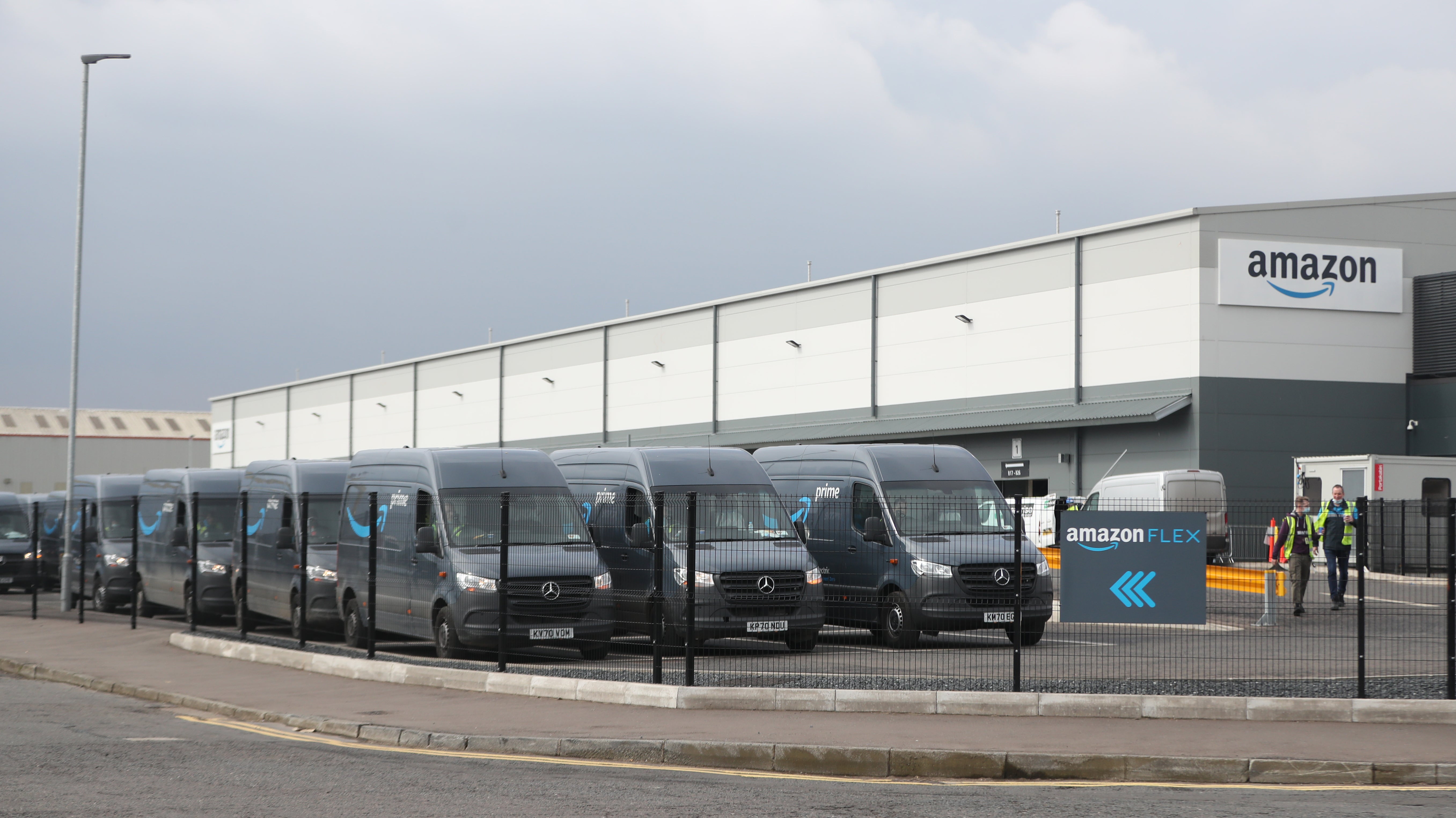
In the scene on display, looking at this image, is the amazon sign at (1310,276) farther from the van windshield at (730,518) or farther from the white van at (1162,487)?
the van windshield at (730,518)

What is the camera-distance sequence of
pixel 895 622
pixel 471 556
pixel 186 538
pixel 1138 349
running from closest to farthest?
1. pixel 471 556
2. pixel 895 622
3. pixel 186 538
4. pixel 1138 349

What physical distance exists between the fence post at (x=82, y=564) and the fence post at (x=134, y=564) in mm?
727

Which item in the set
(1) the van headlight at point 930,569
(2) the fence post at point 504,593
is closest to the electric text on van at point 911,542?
(1) the van headlight at point 930,569

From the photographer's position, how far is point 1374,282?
36781 mm

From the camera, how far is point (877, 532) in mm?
17328

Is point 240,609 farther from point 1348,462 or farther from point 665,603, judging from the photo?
point 1348,462

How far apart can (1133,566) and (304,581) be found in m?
10.4

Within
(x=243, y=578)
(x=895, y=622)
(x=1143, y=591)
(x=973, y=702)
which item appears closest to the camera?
(x=973, y=702)

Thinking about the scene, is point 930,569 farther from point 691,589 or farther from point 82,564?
point 82,564

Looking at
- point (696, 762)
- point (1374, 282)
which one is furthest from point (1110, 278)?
point (696, 762)

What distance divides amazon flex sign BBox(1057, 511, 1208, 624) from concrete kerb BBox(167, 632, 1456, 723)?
0.86 meters

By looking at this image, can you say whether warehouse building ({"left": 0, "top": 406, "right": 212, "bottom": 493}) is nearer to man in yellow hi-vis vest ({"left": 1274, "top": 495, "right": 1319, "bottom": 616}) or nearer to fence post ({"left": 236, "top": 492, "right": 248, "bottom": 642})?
fence post ({"left": 236, "top": 492, "right": 248, "bottom": 642})

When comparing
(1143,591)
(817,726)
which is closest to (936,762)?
(817,726)

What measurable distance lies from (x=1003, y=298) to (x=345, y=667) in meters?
28.7
